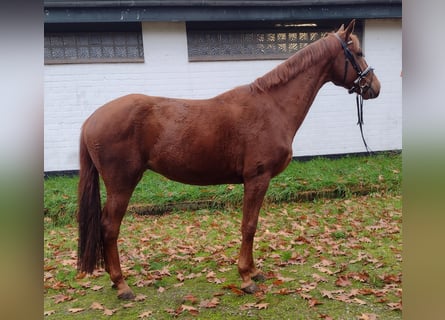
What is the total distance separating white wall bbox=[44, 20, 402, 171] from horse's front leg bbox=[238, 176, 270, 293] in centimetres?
197

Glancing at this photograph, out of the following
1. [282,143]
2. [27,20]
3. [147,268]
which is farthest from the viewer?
[147,268]

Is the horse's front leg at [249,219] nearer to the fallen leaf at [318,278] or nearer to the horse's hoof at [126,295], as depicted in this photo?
the fallen leaf at [318,278]

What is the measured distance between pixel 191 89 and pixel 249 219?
284 cm

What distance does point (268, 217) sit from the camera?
4555 mm

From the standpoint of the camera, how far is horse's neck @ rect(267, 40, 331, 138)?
2789mm

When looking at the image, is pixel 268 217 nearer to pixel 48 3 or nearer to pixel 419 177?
pixel 419 177

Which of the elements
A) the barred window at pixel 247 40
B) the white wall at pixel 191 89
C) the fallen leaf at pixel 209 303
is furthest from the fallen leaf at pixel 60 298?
the barred window at pixel 247 40

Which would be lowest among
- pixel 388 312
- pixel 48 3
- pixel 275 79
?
pixel 388 312

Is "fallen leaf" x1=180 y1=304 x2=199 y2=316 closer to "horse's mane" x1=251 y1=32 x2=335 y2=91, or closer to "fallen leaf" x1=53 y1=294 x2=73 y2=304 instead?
"fallen leaf" x1=53 y1=294 x2=73 y2=304

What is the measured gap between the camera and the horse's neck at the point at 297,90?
2.79 m

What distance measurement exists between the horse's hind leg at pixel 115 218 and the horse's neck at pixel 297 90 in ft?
4.58

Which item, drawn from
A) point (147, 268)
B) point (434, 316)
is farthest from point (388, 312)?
point (147, 268)

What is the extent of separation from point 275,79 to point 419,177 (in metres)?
1.70

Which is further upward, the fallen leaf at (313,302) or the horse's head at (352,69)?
the horse's head at (352,69)
